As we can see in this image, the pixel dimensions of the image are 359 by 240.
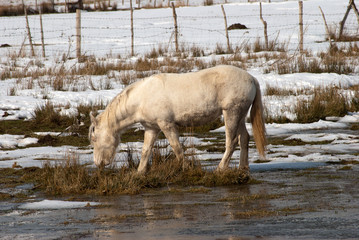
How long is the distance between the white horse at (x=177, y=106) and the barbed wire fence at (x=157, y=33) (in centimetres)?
1510

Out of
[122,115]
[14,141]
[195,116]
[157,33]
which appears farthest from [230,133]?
[157,33]

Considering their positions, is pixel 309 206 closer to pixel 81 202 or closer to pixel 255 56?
pixel 81 202

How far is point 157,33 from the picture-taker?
3098 centimetres

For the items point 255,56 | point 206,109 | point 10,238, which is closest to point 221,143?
point 206,109

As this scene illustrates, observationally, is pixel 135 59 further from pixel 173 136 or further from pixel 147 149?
pixel 173 136

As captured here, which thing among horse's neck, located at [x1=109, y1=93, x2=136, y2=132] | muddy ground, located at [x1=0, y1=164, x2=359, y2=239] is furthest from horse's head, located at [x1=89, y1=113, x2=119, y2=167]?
muddy ground, located at [x1=0, y1=164, x2=359, y2=239]

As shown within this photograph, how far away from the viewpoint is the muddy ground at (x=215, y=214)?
14.6ft

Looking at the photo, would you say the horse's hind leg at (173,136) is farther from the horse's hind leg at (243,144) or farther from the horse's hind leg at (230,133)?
the horse's hind leg at (243,144)

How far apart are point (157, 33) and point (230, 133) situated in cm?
2394

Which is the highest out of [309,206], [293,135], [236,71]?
[236,71]

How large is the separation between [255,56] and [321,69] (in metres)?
3.83

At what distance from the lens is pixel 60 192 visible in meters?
6.77

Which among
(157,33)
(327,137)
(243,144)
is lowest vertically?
(327,137)

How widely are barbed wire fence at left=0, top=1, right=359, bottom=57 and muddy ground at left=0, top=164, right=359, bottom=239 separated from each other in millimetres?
16559
